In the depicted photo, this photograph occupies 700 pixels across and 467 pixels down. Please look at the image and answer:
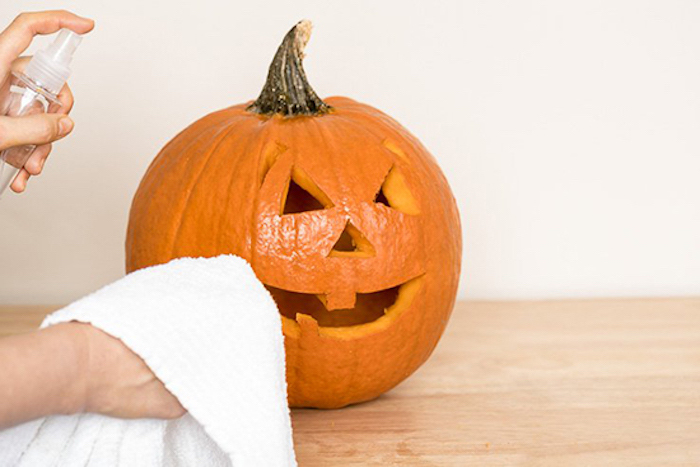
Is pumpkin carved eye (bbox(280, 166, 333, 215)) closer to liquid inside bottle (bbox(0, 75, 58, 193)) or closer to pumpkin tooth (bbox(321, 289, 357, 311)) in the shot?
pumpkin tooth (bbox(321, 289, 357, 311))

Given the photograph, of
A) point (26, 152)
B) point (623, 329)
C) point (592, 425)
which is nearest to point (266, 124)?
point (26, 152)

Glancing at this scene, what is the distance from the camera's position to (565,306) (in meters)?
1.31

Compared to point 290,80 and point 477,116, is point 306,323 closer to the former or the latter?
point 290,80

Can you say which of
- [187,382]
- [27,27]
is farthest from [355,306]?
[27,27]

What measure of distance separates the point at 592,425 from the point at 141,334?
0.52 m

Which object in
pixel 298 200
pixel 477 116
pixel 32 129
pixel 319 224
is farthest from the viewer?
pixel 477 116

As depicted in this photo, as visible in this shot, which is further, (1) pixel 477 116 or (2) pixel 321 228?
(1) pixel 477 116

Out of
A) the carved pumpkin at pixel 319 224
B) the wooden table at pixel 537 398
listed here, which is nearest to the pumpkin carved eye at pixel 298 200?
the carved pumpkin at pixel 319 224

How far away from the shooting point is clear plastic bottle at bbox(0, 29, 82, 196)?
30.0 inches

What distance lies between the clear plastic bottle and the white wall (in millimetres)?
405

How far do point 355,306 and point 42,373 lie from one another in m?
0.45

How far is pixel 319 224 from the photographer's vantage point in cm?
85

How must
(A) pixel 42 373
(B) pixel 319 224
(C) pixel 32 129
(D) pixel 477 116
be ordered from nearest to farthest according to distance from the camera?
(A) pixel 42 373 < (C) pixel 32 129 < (B) pixel 319 224 < (D) pixel 477 116

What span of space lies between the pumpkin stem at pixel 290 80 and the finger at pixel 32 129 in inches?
9.9
